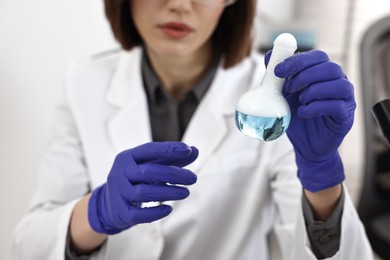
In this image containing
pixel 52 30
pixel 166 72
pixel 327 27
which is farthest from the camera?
pixel 327 27

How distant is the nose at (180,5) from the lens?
77cm

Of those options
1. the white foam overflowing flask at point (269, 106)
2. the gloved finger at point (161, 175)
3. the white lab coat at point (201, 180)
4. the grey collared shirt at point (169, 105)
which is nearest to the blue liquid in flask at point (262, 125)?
the white foam overflowing flask at point (269, 106)

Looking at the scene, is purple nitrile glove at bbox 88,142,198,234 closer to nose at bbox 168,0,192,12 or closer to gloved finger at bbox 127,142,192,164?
gloved finger at bbox 127,142,192,164

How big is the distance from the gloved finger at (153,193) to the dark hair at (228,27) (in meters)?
0.44

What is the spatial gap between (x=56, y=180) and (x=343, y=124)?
563mm

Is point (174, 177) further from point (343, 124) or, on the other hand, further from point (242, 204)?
point (242, 204)

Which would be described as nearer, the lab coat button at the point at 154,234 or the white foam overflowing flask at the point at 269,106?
the white foam overflowing flask at the point at 269,106

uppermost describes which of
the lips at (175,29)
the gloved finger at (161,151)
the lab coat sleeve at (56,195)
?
the lips at (175,29)

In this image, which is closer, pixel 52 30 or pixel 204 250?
pixel 204 250

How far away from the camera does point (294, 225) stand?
2.35 feet

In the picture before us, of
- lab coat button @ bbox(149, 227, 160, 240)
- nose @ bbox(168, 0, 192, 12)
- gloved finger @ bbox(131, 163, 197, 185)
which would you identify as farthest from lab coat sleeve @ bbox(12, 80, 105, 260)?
nose @ bbox(168, 0, 192, 12)

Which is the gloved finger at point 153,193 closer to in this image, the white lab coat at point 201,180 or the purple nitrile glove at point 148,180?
the purple nitrile glove at point 148,180

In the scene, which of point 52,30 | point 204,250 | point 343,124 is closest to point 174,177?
point 343,124

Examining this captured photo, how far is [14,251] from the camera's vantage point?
0.78 metres
